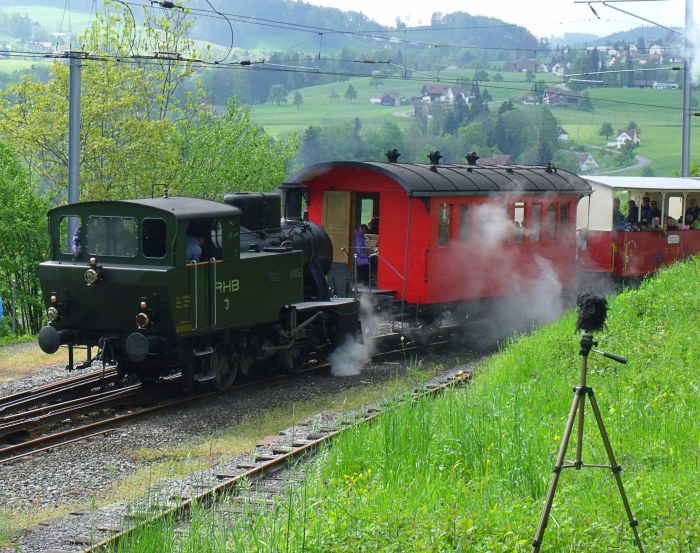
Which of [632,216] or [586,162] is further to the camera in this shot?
[586,162]

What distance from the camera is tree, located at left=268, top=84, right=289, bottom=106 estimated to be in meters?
98.3

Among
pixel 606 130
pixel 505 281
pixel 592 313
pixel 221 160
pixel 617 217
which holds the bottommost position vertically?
pixel 505 281

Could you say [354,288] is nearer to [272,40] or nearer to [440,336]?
[440,336]

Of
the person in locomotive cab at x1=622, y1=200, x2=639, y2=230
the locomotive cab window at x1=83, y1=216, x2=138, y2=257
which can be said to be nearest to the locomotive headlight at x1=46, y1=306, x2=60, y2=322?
the locomotive cab window at x1=83, y1=216, x2=138, y2=257

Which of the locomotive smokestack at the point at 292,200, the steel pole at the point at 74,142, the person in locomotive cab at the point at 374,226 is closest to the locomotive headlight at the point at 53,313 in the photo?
the locomotive smokestack at the point at 292,200

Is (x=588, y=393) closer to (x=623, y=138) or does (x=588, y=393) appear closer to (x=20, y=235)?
(x=20, y=235)

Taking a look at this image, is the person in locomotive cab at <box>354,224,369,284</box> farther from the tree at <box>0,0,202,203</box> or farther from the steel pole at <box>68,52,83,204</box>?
the tree at <box>0,0,202,203</box>

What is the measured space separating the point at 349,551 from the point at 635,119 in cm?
10919

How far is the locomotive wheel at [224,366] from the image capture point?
13391 mm

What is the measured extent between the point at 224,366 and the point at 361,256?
4.12m

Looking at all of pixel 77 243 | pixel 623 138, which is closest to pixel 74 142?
pixel 77 243

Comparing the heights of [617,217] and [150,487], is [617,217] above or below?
above

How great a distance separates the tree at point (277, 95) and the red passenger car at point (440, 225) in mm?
81095

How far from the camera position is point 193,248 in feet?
41.4
